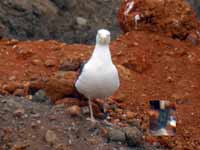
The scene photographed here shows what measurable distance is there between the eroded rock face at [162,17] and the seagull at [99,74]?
293 centimetres

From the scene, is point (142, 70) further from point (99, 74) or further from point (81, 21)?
point (81, 21)

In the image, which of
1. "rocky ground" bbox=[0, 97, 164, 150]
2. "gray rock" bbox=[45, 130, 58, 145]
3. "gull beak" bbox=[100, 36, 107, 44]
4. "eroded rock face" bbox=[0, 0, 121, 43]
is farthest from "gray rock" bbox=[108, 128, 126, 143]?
"eroded rock face" bbox=[0, 0, 121, 43]

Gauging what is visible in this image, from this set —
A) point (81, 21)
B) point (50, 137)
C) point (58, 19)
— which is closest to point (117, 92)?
point (50, 137)

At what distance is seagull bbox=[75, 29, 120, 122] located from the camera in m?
6.10

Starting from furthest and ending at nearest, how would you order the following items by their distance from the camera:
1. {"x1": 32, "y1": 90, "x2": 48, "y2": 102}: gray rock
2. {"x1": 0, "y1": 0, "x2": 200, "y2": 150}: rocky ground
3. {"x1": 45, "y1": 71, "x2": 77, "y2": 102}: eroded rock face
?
{"x1": 32, "y1": 90, "x2": 48, "y2": 102}: gray rock → {"x1": 45, "y1": 71, "x2": 77, "y2": 102}: eroded rock face → {"x1": 0, "y1": 0, "x2": 200, "y2": 150}: rocky ground

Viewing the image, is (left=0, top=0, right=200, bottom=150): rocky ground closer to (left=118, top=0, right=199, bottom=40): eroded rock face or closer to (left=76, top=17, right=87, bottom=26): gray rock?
(left=118, top=0, right=199, bottom=40): eroded rock face

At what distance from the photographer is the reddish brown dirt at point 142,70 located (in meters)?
7.12

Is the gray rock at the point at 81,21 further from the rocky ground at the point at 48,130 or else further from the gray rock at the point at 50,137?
the gray rock at the point at 50,137

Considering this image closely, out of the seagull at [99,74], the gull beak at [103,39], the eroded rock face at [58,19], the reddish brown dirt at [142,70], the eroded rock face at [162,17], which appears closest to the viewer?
the seagull at [99,74]

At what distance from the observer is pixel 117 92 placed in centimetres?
737

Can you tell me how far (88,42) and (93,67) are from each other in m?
7.68

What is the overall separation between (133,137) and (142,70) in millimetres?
1834

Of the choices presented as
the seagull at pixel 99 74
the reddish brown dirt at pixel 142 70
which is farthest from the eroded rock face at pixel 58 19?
the seagull at pixel 99 74

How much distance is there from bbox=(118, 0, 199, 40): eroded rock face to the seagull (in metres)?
2.93
